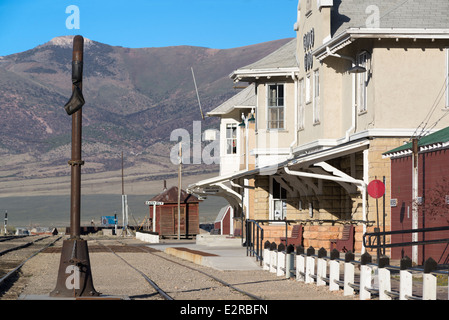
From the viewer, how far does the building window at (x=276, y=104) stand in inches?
1332

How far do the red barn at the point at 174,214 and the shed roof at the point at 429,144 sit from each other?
42.7 metres

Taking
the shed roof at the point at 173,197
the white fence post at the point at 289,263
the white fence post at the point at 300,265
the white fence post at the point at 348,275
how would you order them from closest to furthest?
the white fence post at the point at 348,275
the white fence post at the point at 300,265
the white fence post at the point at 289,263
the shed roof at the point at 173,197

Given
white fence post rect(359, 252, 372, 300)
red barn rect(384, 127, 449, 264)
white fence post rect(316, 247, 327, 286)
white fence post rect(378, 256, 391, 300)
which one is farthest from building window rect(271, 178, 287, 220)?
white fence post rect(378, 256, 391, 300)

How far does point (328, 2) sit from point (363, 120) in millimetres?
4750

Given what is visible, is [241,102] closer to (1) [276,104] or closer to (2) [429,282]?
(1) [276,104]

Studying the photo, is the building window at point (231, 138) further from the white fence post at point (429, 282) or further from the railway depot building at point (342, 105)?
the white fence post at point (429, 282)

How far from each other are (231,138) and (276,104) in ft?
36.5

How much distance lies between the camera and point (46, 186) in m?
195

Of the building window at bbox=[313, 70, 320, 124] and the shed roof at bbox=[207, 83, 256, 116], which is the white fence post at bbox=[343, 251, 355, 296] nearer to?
the building window at bbox=[313, 70, 320, 124]

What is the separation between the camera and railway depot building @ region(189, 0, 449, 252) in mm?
24656

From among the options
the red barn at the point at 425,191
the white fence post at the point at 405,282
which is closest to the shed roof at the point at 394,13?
the red barn at the point at 425,191

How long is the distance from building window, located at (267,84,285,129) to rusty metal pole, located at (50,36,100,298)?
731 inches
